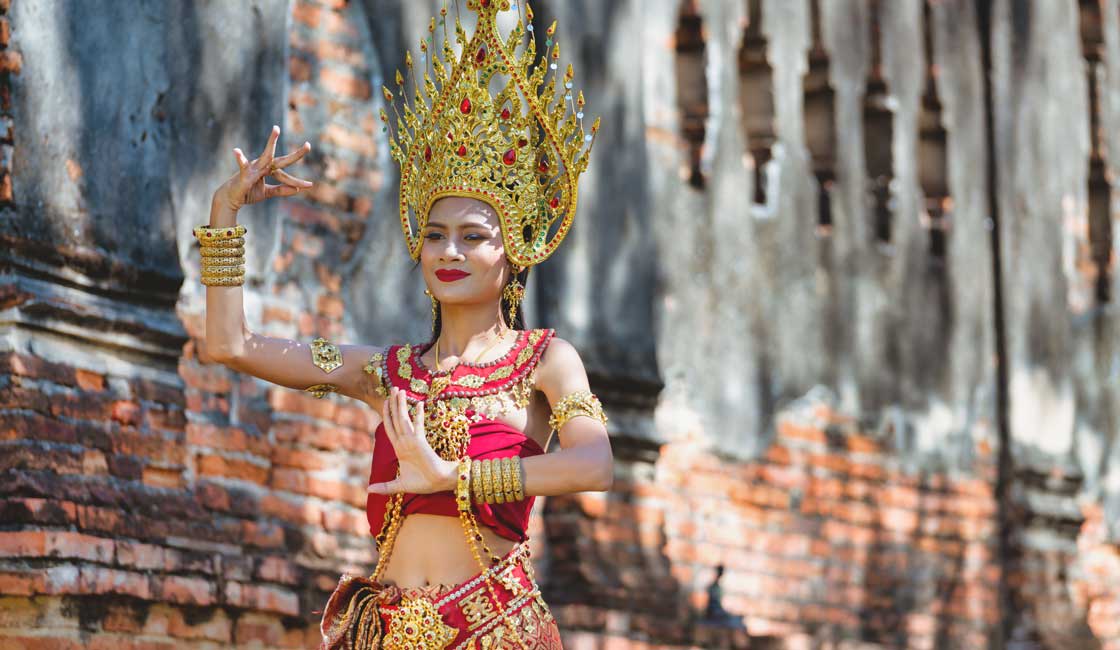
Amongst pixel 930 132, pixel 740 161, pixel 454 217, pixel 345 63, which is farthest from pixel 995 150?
pixel 454 217

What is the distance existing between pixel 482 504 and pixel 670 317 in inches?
149

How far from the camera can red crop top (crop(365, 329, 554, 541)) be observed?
4.18 m

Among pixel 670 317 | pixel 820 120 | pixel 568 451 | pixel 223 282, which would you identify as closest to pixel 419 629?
pixel 568 451

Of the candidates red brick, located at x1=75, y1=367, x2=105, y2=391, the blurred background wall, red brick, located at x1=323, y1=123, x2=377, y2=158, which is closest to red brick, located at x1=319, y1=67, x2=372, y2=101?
the blurred background wall

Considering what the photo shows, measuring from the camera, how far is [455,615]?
413 cm

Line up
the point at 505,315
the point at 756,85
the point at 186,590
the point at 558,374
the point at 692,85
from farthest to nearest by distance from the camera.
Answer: the point at 756,85 < the point at 692,85 < the point at 186,590 < the point at 505,315 < the point at 558,374

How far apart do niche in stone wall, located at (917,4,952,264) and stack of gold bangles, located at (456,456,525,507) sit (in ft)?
18.3

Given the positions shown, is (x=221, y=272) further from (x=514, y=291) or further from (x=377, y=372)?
(x=514, y=291)

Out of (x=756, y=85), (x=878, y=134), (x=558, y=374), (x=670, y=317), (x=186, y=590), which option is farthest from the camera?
(x=878, y=134)

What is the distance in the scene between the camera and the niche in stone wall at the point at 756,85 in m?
8.48

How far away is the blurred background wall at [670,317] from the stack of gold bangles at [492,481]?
1604mm

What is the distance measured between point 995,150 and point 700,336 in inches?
95.2

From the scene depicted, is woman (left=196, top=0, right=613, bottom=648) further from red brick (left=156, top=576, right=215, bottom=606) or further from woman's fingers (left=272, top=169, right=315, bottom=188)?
red brick (left=156, top=576, right=215, bottom=606)

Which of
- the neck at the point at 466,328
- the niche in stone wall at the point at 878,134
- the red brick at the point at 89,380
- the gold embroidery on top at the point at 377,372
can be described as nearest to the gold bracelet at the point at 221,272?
the gold embroidery on top at the point at 377,372
